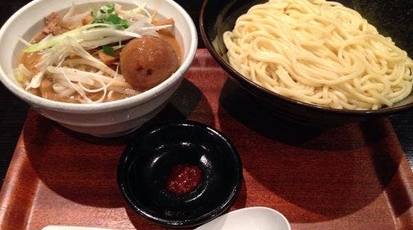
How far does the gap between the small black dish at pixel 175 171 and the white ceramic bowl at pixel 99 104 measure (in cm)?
12

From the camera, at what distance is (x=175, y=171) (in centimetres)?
145

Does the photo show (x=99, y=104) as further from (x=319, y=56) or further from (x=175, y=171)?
(x=319, y=56)

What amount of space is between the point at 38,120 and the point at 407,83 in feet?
5.16

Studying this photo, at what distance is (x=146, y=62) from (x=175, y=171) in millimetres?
434

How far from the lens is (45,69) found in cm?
143

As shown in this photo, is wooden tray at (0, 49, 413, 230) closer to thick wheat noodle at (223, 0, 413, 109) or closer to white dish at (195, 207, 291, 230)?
white dish at (195, 207, 291, 230)

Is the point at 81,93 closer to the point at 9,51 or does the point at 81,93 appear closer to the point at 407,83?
the point at 9,51

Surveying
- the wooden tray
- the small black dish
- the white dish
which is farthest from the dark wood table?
the white dish

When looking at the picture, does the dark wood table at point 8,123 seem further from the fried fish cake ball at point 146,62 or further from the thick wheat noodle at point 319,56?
the thick wheat noodle at point 319,56

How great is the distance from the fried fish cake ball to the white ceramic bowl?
0.06m

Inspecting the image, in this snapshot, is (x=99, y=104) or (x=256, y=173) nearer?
(x=99, y=104)

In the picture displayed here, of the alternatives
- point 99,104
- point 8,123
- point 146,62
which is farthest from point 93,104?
point 8,123

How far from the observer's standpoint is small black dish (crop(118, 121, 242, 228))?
125cm

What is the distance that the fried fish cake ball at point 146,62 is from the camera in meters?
1.34
